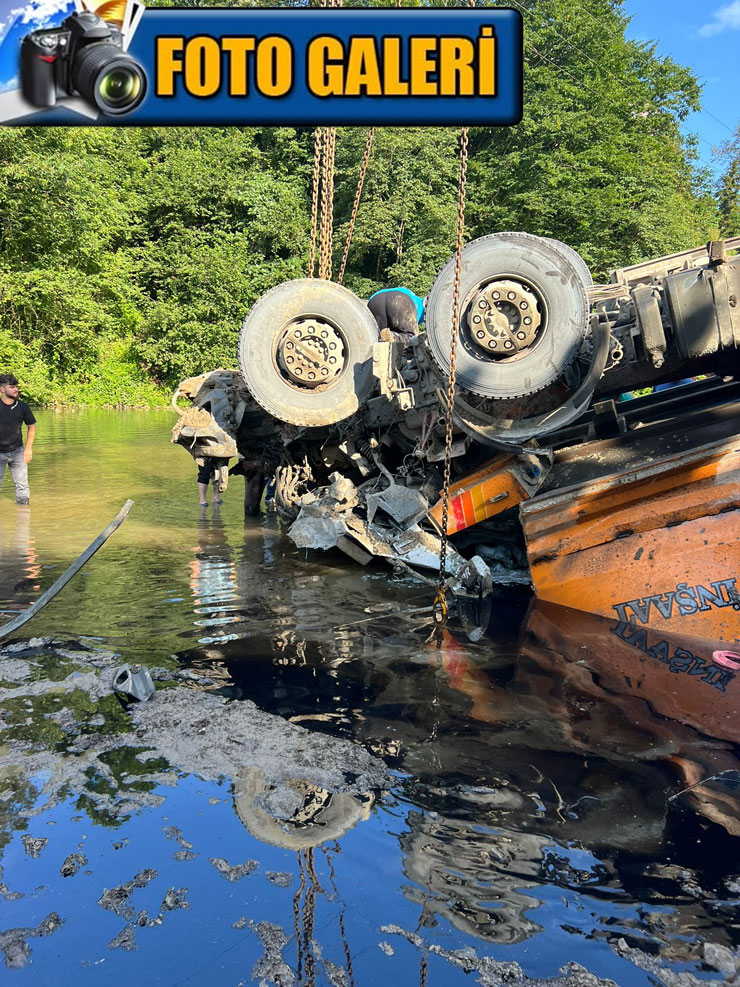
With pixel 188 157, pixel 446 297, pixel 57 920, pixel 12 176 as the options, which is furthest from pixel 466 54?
pixel 188 157

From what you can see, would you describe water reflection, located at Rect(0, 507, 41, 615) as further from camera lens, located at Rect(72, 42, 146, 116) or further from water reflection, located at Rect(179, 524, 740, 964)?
camera lens, located at Rect(72, 42, 146, 116)

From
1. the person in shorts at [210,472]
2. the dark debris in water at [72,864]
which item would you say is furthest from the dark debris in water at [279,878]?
the person in shorts at [210,472]

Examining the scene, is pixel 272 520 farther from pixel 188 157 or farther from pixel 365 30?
pixel 188 157

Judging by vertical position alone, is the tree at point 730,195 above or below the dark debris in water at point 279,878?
above

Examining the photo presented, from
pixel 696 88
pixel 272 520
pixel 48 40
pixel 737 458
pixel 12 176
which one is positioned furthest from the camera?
pixel 696 88

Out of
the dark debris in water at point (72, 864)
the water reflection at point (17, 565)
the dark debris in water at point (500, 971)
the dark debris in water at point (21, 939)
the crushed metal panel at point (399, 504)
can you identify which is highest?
the crushed metal panel at point (399, 504)

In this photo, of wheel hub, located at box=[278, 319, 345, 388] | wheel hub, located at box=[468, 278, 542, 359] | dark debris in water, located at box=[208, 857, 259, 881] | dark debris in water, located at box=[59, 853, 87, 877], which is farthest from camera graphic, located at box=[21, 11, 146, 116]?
dark debris in water, located at box=[208, 857, 259, 881]

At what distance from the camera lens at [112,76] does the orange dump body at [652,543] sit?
14.5 feet

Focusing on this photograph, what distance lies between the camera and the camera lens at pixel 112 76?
675 cm

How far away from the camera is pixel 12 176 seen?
24297mm

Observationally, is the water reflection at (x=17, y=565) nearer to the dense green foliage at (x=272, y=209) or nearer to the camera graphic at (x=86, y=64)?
the camera graphic at (x=86, y=64)

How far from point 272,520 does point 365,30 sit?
513 centimetres

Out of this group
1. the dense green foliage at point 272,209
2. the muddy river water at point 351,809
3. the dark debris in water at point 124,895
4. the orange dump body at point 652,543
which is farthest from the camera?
the dense green foliage at point 272,209

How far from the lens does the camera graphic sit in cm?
680
